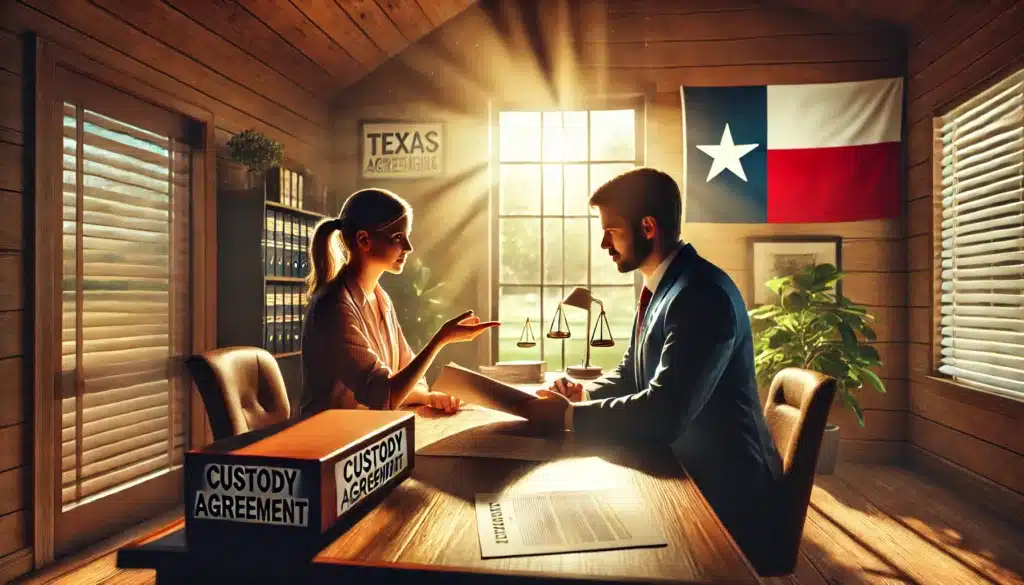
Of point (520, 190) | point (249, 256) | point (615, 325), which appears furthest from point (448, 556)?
point (520, 190)

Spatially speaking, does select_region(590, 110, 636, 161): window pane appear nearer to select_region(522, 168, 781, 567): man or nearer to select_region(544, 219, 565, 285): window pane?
select_region(544, 219, 565, 285): window pane

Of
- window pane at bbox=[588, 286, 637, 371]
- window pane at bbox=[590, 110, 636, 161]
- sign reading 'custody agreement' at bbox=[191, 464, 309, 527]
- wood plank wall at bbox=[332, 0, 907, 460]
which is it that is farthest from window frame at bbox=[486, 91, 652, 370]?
window pane at bbox=[590, 110, 636, 161]

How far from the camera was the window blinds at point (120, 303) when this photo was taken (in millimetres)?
2609

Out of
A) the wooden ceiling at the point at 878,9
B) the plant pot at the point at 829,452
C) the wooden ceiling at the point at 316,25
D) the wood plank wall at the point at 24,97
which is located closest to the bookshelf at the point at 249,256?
the wood plank wall at the point at 24,97

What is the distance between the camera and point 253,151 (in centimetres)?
331

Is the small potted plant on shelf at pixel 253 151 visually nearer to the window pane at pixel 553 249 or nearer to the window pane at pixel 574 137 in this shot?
the window pane at pixel 574 137

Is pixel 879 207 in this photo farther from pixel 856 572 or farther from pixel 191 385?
pixel 191 385

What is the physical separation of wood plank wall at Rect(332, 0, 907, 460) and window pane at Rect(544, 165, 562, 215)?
17958 mm

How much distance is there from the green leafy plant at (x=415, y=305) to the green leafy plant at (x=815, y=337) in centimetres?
206

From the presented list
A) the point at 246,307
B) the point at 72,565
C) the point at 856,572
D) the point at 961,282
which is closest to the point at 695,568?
the point at 856,572

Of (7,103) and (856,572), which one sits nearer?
(7,103)

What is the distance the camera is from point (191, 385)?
10.7 ft

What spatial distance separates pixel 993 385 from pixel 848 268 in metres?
1.21

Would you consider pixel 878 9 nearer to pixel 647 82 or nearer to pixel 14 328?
pixel 647 82
